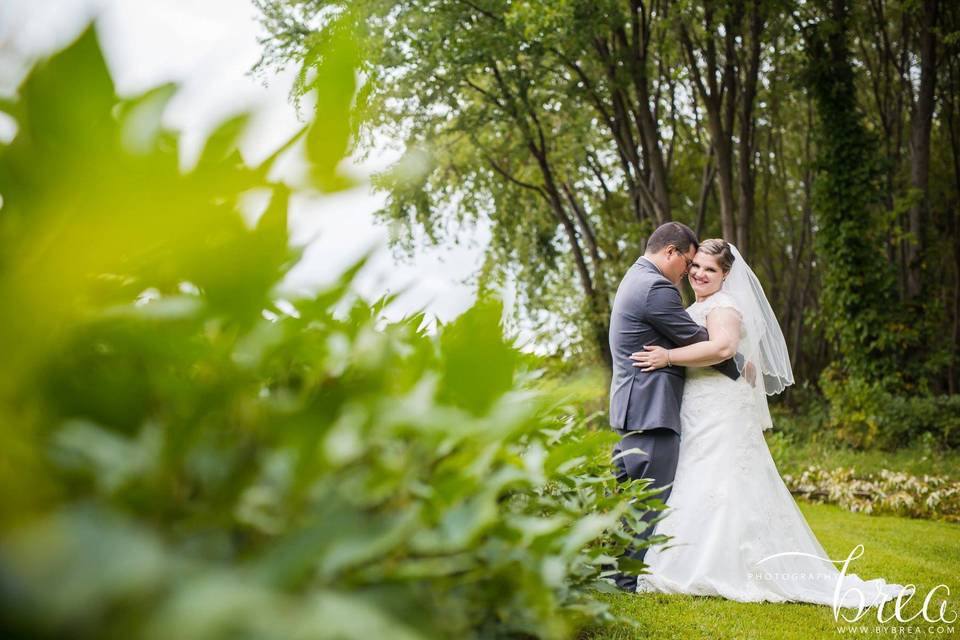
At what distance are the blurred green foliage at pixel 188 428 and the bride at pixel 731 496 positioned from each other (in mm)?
4501

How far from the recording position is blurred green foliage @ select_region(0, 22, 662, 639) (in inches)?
17.6

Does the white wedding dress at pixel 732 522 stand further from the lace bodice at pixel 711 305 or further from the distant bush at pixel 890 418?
the distant bush at pixel 890 418

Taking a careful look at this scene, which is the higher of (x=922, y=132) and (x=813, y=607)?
(x=922, y=132)

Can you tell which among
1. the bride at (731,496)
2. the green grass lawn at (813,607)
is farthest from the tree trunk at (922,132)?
the bride at (731,496)

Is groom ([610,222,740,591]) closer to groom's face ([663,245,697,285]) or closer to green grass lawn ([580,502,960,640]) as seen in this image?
groom's face ([663,245,697,285])

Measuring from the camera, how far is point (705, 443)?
545 cm

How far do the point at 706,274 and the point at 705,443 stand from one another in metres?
1.35

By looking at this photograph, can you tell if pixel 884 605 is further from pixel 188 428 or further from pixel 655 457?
pixel 188 428

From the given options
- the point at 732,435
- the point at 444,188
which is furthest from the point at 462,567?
the point at 444,188

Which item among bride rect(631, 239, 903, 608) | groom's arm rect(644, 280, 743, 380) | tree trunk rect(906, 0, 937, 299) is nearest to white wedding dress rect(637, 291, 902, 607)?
bride rect(631, 239, 903, 608)

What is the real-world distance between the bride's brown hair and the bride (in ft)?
0.05

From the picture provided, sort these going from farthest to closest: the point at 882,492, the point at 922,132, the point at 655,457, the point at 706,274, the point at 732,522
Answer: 1. the point at 922,132
2. the point at 882,492
3. the point at 706,274
4. the point at 655,457
5. the point at 732,522

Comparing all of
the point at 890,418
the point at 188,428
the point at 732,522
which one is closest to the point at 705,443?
the point at 732,522

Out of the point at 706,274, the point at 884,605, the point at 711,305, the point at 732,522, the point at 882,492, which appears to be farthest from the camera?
the point at 882,492
